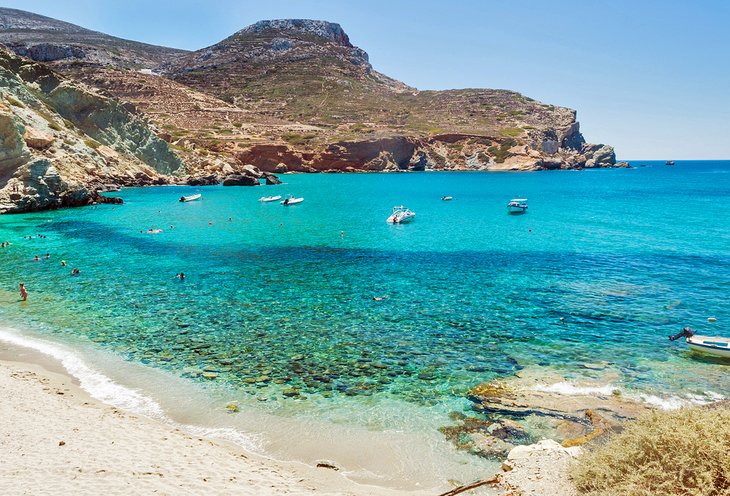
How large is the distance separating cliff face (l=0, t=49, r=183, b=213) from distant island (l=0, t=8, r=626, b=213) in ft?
0.60

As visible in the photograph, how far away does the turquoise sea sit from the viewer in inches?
557

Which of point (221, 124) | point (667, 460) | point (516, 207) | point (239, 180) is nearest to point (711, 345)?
point (667, 460)

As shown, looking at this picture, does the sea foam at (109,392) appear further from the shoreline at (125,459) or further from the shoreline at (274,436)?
the shoreline at (125,459)

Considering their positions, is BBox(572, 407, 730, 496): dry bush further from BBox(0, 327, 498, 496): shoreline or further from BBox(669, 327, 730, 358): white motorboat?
BBox(669, 327, 730, 358): white motorboat

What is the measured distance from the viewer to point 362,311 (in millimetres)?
22234

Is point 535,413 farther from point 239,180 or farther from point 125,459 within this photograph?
point 239,180

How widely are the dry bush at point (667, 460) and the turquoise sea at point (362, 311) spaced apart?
3547 mm

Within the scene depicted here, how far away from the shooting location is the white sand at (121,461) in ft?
29.6

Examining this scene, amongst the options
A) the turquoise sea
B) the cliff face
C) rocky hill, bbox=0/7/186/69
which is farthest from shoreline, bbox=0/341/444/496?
rocky hill, bbox=0/7/186/69

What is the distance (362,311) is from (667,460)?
52.1 ft

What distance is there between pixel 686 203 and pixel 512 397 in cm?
7941

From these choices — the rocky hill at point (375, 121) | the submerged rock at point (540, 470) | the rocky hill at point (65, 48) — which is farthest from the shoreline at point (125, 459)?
the rocky hill at point (65, 48)

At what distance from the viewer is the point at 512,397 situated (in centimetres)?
1395

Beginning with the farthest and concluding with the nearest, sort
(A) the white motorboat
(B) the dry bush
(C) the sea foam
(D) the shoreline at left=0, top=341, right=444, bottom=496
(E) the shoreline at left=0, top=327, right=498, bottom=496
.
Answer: (A) the white motorboat, (C) the sea foam, (E) the shoreline at left=0, top=327, right=498, bottom=496, (D) the shoreline at left=0, top=341, right=444, bottom=496, (B) the dry bush
